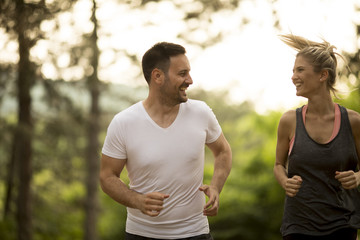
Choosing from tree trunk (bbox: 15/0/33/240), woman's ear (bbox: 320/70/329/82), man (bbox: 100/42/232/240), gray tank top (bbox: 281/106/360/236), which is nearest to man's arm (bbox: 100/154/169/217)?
man (bbox: 100/42/232/240)

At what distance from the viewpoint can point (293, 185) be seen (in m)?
3.38

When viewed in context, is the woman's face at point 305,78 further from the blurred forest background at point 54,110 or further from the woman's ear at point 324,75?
the blurred forest background at point 54,110

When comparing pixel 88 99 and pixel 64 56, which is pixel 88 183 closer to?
pixel 88 99

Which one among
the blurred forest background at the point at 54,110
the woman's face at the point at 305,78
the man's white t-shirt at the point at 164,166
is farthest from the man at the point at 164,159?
the blurred forest background at the point at 54,110

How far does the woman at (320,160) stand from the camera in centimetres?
337

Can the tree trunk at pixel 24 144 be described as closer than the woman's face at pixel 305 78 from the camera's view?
No

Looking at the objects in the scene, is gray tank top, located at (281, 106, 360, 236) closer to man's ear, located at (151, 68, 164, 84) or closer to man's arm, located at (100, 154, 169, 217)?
man's arm, located at (100, 154, 169, 217)

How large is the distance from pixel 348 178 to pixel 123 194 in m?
1.42

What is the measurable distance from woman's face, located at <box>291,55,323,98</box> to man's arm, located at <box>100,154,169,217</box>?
1129 mm

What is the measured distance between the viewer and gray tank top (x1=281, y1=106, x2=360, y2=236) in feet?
11.1

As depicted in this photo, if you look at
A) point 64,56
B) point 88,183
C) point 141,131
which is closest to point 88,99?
point 88,183

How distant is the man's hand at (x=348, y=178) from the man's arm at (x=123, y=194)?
3.53ft

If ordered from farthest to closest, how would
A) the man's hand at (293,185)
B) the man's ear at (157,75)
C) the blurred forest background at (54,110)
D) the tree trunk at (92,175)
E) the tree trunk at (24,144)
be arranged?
1. the tree trunk at (92,175)
2. the tree trunk at (24,144)
3. the blurred forest background at (54,110)
4. the man's ear at (157,75)
5. the man's hand at (293,185)

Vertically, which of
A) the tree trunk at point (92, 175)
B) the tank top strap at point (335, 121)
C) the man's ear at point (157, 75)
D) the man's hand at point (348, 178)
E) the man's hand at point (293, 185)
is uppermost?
the man's ear at point (157, 75)
